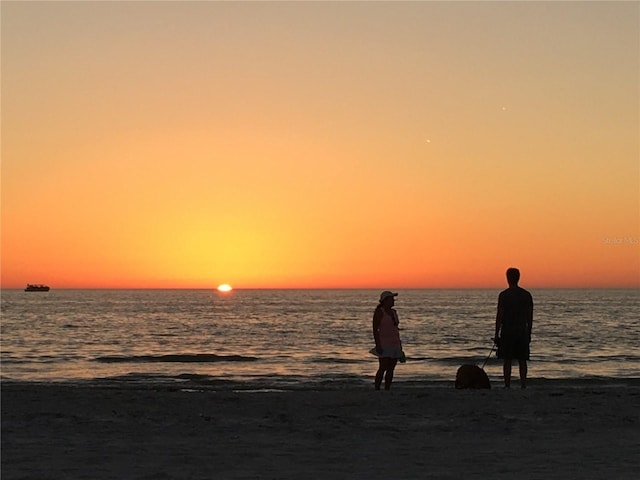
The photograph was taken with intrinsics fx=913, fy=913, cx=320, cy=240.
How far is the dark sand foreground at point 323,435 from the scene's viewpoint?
25.2 ft

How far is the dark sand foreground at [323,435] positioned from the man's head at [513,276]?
64.2 inches

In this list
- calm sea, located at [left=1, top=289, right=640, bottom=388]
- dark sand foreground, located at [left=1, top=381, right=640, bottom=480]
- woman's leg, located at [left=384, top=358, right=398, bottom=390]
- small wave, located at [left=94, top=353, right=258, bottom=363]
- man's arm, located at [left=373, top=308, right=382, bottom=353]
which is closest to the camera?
dark sand foreground, located at [left=1, top=381, right=640, bottom=480]

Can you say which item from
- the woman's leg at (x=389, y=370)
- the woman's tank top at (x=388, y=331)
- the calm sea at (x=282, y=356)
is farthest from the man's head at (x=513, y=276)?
the calm sea at (x=282, y=356)

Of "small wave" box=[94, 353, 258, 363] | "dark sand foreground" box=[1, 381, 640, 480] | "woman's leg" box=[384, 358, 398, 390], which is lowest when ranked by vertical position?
"small wave" box=[94, 353, 258, 363]

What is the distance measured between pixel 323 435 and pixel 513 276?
16.2ft

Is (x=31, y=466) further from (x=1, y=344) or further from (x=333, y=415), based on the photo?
(x=1, y=344)

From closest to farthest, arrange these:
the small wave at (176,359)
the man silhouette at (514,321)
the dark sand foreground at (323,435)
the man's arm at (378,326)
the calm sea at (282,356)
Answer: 1. the dark sand foreground at (323,435)
2. the man silhouette at (514,321)
3. the man's arm at (378,326)
4. the calm sea at (282,356)
5. the small wave at (176,359)

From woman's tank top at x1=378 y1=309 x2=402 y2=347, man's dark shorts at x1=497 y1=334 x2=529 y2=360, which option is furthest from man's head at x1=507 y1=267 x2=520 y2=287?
woman's tank top at x1=378 y1=309 x2=402 y2=347

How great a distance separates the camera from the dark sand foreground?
7668mm

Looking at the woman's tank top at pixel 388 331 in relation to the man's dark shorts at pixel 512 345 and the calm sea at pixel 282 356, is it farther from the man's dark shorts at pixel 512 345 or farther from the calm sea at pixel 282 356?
the calm sea at pixel 282 356

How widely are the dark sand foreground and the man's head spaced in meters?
1.63

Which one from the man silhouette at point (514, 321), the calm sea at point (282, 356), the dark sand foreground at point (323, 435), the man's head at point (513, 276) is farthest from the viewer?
the calm sea at point (282, 356)

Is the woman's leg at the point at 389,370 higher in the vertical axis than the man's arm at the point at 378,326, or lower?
lower

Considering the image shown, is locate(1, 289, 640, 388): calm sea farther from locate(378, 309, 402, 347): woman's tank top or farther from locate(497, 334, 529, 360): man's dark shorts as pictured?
locate(497, 334, 529, 360): man's dark shorts
